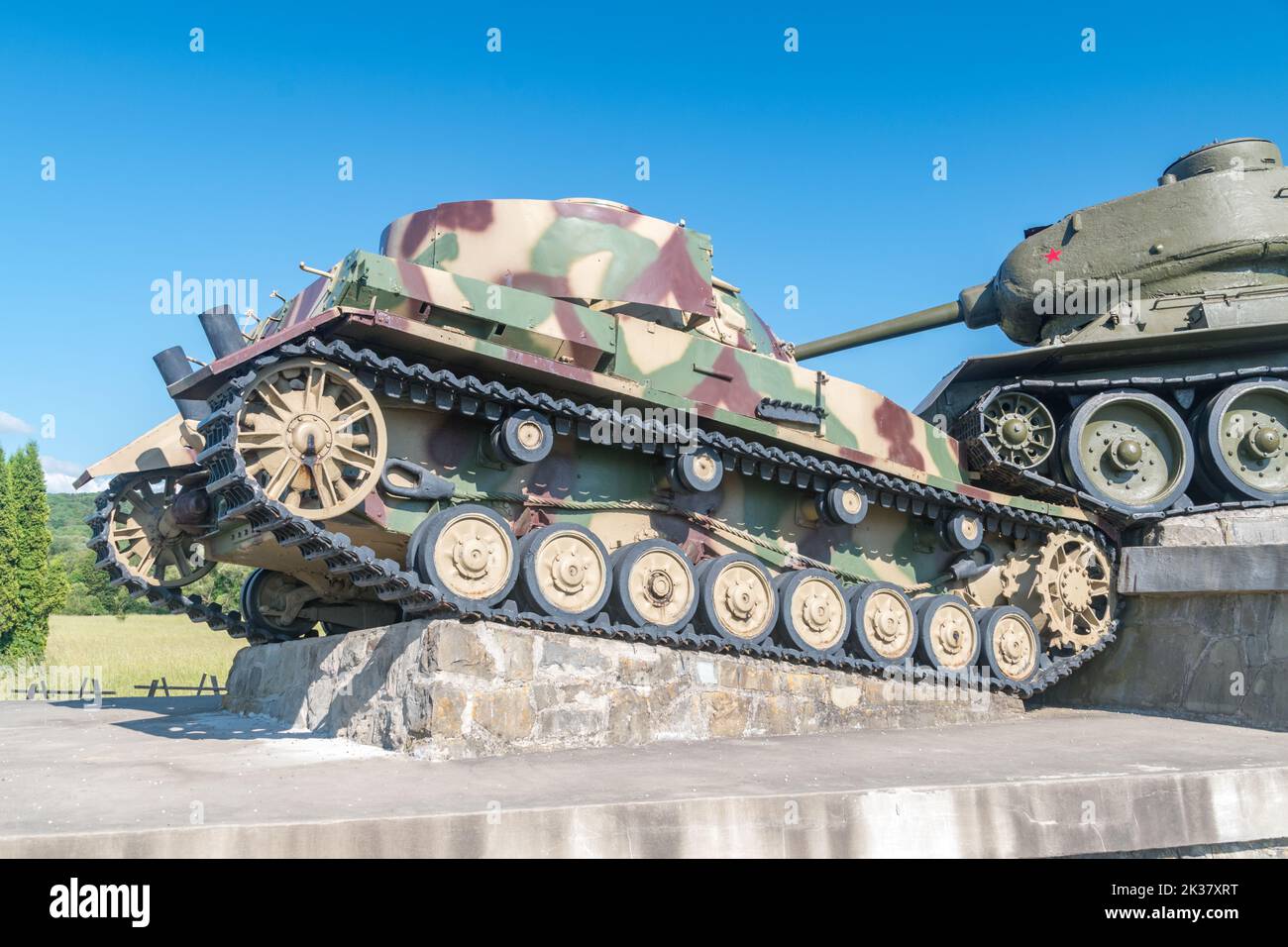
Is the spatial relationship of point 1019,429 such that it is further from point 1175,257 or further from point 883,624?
point 1175,257

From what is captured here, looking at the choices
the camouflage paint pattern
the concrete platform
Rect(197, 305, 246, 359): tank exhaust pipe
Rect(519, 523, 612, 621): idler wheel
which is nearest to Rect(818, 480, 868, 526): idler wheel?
the camouflage paint pattern

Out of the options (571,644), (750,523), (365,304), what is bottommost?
(571,644)

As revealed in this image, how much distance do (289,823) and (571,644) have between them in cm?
428

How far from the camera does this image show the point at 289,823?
4.96 m

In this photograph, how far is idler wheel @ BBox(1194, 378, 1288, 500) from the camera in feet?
42.3

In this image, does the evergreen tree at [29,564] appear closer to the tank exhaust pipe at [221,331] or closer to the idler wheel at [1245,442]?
the tank exhaust pipe at [221,331]

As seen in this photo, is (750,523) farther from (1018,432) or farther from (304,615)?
(304,615)

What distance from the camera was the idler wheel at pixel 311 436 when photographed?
8398mm

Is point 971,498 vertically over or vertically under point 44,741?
over

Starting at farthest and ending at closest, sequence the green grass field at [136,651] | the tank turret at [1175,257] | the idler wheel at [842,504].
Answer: the green grass field at [136,651] → the tank turret at [1175,257] → the idler wheel at [842,504]

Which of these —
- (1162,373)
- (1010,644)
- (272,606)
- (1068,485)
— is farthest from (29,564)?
(1162,373)

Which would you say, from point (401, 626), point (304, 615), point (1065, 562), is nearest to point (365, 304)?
point (401, 626)

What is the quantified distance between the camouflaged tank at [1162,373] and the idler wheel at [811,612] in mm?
2948

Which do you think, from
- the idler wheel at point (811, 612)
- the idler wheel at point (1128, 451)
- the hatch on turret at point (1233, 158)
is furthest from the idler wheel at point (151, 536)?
the hatch on turret at point (1233, 158)
